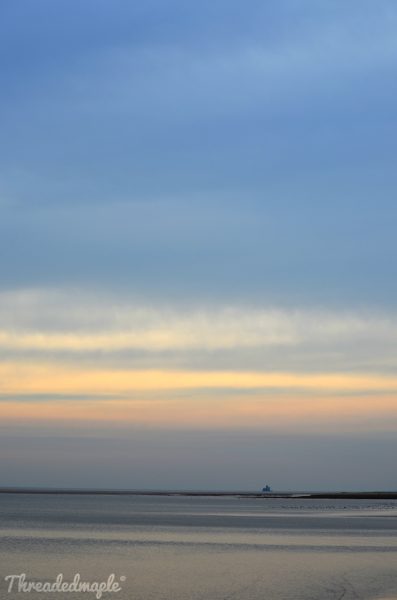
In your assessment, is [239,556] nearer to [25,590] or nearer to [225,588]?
[225,588]

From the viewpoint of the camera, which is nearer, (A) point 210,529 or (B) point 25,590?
(B) point 25,590

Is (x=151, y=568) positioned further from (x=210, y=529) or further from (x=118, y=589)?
(x=210, y=529)

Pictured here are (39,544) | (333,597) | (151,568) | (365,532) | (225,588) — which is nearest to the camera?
(333,597)

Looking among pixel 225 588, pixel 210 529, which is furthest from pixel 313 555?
pixel 210 529

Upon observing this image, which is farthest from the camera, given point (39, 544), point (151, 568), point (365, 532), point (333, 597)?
point (365, 532)

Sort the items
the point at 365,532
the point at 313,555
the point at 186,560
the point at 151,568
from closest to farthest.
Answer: the point at 151,568 < the point at 186,560 < the point at 313,555 < the point at 365,532

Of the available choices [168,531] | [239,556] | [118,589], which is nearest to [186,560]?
[239,556]

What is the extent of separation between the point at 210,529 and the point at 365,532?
48.9 ft

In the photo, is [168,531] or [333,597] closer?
[333,597]

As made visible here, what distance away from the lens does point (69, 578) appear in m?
39.0

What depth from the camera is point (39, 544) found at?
190 ft

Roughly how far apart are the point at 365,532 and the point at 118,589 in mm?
46258

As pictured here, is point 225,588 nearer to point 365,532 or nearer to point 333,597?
point 333,597

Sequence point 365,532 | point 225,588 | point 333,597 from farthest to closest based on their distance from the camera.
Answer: point 365,532 → point 225,588 → point 333,597
